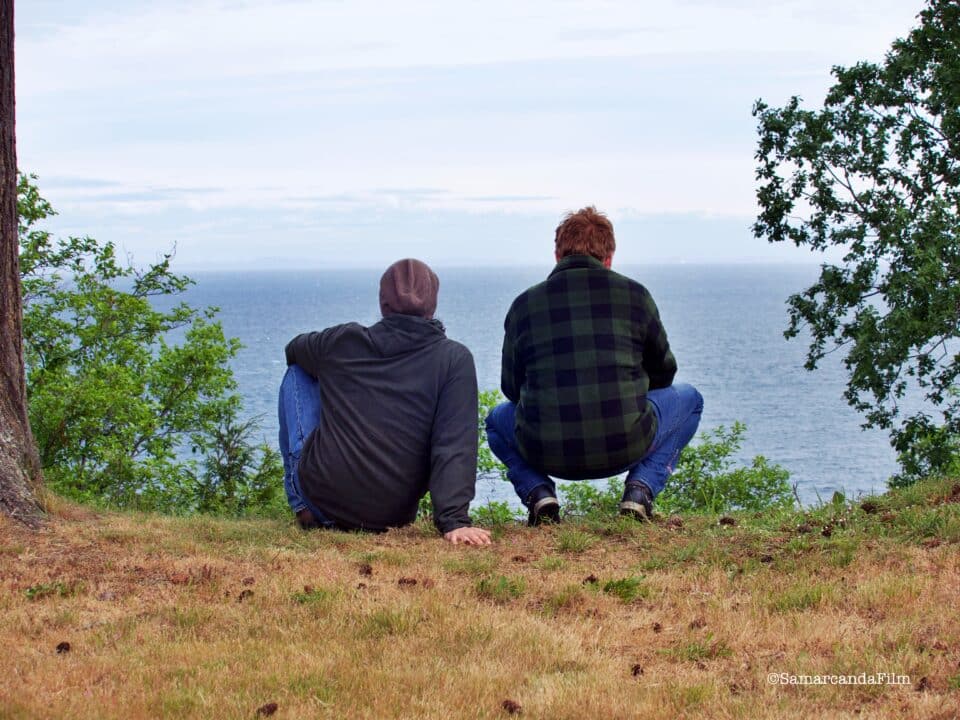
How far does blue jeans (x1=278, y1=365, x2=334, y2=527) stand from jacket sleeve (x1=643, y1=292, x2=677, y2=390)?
2.30m

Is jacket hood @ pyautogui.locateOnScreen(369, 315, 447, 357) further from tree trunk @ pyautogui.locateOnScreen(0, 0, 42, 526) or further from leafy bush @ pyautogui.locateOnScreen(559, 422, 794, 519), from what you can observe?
leafy bush @ pyautogui.locateOnScreen(559, 422, 794, 519)

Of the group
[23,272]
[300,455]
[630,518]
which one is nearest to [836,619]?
[630,518]

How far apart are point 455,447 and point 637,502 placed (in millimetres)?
1431

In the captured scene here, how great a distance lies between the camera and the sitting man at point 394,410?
673 centimetres

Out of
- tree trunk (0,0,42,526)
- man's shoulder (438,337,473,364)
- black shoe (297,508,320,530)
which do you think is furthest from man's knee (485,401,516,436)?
tree trunk (0,0,42,526)

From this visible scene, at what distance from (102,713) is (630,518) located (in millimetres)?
4035

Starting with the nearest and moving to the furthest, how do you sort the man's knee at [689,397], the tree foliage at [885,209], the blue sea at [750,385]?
the man's knee at [689,397]
the tree foliage at [885,209]
the blue sea at [750,385]

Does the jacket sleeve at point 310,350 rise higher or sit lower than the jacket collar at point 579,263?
lower

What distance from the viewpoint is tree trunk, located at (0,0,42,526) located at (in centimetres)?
716

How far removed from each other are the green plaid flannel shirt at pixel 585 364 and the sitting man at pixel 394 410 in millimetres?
466

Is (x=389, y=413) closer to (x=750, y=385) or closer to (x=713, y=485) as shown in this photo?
(x=713, y=485)

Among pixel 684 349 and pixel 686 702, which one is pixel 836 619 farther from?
pixel 684 349

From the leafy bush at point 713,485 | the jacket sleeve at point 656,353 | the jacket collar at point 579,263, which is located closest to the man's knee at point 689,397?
the jacket sleeve at point 656,353

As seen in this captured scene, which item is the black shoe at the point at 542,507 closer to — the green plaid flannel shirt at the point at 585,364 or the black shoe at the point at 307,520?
the green plaid flannel shirt at the point at 585,364
